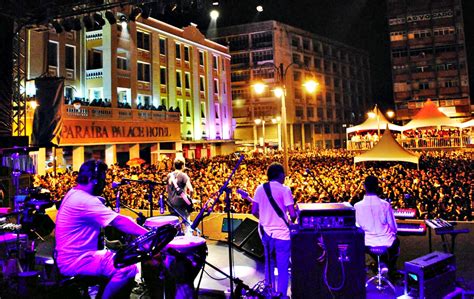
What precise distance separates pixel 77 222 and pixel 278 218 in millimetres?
2466

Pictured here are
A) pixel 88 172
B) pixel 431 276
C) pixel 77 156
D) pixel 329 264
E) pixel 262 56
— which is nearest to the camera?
pixel 88 172

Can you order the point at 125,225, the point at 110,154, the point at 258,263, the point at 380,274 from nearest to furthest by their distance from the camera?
the point at 125,225 → the point at 380,274 → the point at 258,263 → the point at 110,154

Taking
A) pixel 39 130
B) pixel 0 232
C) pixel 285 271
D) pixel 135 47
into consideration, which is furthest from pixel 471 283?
pixel 135 47

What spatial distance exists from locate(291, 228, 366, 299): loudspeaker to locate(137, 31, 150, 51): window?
32.2 meters

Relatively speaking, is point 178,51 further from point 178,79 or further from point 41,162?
point 41,162

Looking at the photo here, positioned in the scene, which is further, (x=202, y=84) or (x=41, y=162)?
(x=202, y=84)

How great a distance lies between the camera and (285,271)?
16.4 ft

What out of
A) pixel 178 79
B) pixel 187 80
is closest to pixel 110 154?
pixel 178 79

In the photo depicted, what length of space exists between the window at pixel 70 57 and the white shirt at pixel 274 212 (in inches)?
1014

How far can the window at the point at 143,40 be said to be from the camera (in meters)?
33.4

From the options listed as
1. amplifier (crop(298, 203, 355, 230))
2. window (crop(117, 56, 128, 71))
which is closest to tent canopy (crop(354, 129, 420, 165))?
amplifier (crop(298, 203, 355, 230))

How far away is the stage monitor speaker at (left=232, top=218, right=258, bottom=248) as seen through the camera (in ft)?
25.0

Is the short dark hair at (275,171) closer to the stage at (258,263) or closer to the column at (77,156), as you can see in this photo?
the stage at (258,263)

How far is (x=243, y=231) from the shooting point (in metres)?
7.79
